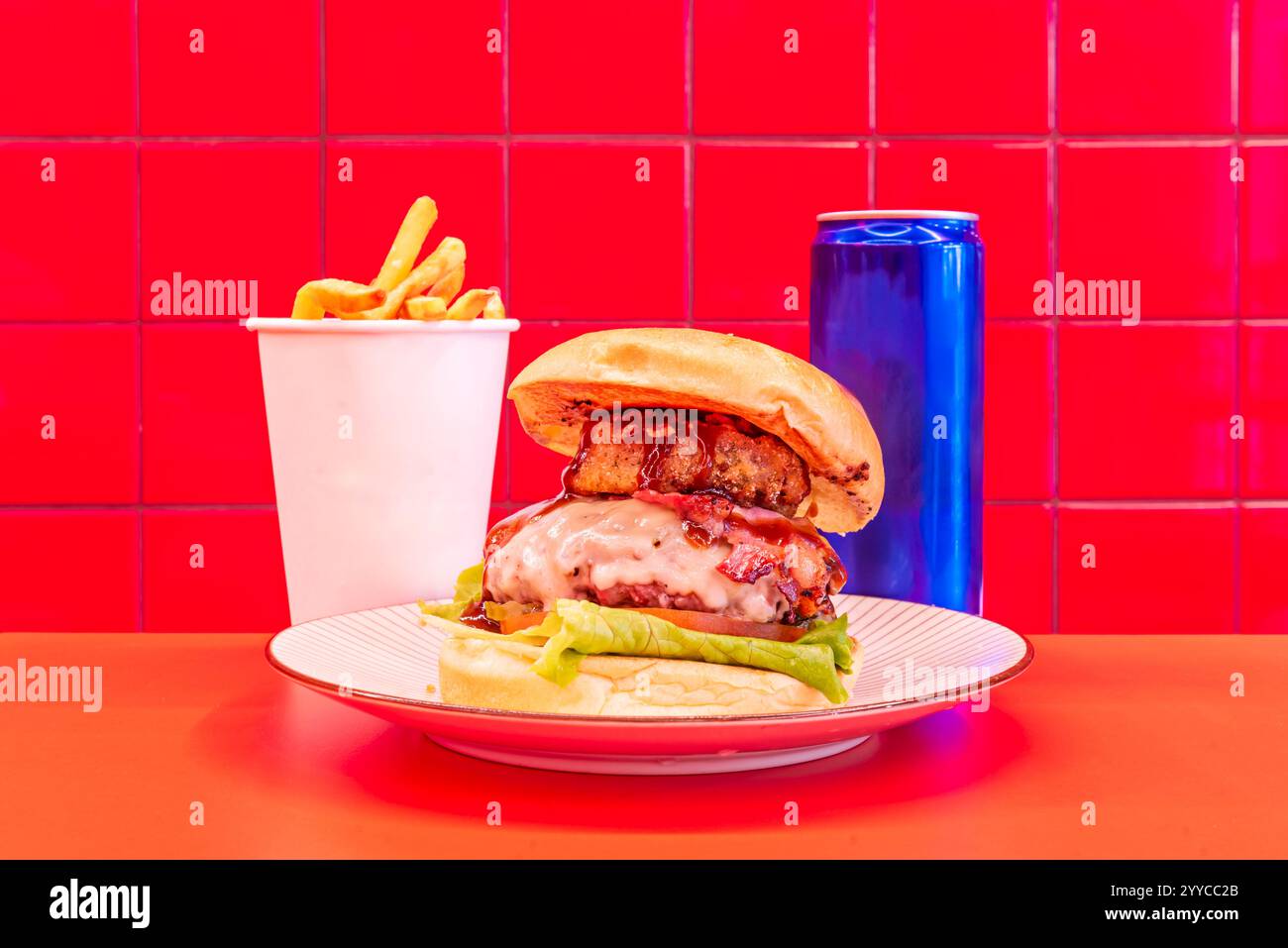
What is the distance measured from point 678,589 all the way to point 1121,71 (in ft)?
9.17

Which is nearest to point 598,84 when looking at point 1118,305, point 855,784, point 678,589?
point 1118,305

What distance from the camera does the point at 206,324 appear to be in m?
3.76

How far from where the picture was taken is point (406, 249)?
7.25ft

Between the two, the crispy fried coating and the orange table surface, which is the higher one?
the crispy fried coating

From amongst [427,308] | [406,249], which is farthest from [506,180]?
[427,308]

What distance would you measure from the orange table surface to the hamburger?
10cm

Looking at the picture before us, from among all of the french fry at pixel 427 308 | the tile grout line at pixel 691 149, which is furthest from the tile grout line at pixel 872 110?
the french fry at pixel 427 308

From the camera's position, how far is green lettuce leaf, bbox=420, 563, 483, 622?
1.71 m

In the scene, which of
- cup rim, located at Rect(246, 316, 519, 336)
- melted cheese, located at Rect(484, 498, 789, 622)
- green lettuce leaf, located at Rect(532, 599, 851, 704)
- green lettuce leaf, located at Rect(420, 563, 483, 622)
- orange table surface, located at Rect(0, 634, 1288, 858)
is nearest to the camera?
orange table surface, located at Rect(0, 634, 1288, 858)

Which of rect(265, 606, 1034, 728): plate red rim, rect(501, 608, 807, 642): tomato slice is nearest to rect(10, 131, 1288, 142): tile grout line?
rect(501, 608, 807, 642): tomato slice

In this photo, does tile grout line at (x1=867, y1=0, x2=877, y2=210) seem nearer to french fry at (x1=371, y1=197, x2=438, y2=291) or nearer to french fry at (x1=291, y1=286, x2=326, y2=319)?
french fry at (x1=371, y1=197, x2=438, y2=291)

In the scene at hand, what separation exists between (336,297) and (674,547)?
0.75m
